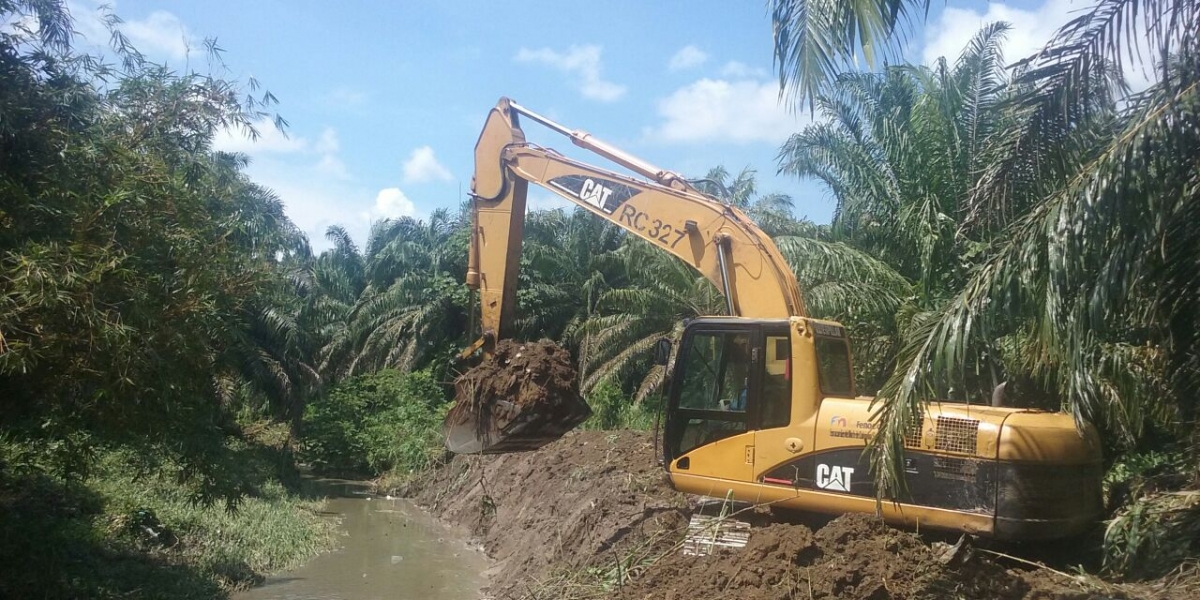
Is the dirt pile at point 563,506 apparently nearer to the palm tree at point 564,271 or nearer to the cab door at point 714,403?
the cab door at point 714,403

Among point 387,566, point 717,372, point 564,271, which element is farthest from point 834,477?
point 564,271

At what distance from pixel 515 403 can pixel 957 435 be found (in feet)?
13.0

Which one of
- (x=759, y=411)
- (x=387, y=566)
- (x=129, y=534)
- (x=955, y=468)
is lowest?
(x=387, y=566)

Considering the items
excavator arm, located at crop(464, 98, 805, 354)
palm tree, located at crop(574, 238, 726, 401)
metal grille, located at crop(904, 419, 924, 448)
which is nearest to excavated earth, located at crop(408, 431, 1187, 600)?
metal grille, located at crop(904, 419, 924, 448)

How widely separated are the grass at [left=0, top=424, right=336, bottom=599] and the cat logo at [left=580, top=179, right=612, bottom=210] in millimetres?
4899

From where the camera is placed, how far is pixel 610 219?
32.7 ft

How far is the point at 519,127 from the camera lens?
1061 centimetres

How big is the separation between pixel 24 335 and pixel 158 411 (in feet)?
6.13

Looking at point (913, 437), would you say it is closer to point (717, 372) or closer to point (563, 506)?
point (717, 372)

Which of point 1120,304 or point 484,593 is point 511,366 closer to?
point 484,593

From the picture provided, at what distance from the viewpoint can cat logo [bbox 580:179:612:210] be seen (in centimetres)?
995

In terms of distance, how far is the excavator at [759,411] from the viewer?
781cm

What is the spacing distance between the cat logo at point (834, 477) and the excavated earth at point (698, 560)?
0.99 feet

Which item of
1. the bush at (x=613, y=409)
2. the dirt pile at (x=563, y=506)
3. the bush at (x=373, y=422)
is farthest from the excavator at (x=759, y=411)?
the bush at (x=373, y=422)
